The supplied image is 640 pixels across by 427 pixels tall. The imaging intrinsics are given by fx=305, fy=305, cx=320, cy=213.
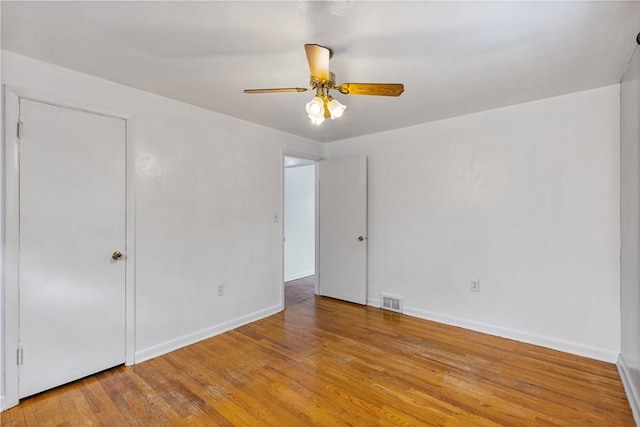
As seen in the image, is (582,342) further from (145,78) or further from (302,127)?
(145,78)

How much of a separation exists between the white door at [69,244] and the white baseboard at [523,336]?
3.02 metres

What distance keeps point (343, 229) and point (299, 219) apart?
1.91 meters

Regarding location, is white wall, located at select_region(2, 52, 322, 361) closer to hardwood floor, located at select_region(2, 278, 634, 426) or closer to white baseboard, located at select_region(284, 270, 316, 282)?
hardwood floor, located at select_region(2, 278, 634, 426)

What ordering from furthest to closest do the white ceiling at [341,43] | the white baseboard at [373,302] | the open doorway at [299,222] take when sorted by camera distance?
the open doorway at [299,222]
the white baseboard at [373,302]
the white ceiling at [341,43]

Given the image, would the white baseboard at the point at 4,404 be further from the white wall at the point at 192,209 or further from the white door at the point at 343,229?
the white door at the point at 343,229

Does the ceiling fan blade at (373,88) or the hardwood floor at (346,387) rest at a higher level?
the ceiling fan blade at (373,88)

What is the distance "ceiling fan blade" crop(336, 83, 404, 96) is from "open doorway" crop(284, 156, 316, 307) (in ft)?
12.1

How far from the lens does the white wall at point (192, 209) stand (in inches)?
97.8

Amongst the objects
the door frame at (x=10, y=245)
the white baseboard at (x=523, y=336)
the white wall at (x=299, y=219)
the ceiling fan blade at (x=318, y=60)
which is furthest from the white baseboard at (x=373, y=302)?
the door frame at (x=10, y=245)

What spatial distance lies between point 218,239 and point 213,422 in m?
1.67

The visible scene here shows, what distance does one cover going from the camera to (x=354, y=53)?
1.91 m

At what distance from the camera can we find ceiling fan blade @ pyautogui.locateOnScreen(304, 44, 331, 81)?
159 centimetres

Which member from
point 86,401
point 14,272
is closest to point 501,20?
point 14,272

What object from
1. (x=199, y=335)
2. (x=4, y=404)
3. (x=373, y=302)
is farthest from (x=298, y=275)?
(x=4, y=404)
